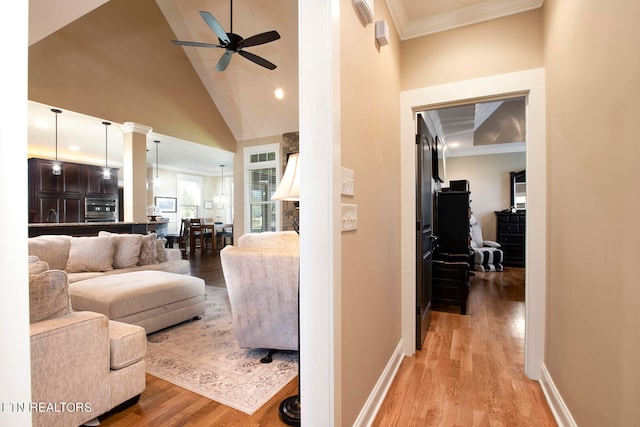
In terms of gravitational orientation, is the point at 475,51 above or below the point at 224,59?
below

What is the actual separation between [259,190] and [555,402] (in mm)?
5946

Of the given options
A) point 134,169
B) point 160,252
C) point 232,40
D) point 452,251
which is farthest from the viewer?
point 134,169

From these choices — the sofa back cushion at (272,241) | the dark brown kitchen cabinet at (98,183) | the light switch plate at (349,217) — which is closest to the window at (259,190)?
the sofa back cushion at (272,241)

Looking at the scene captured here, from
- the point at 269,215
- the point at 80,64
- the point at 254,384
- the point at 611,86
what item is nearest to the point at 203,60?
the point at 80,64

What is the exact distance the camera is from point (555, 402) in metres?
1.67

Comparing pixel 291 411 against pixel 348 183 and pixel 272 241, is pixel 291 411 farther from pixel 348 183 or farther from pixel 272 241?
pixel 272 241

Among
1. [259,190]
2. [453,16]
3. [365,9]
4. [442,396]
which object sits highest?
[453,16]

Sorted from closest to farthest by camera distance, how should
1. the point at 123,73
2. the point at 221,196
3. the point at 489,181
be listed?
the point at 123,73, the point at 489,181, the point at 221,196

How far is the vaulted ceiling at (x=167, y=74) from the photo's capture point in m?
4.21

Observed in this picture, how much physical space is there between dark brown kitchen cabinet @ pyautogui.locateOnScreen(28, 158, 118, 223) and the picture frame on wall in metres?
2.41

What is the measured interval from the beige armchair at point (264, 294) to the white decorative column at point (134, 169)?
3.75 meters

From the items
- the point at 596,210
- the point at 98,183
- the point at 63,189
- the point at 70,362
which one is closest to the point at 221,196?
the point at 98,183

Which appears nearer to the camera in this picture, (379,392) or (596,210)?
(596,210)

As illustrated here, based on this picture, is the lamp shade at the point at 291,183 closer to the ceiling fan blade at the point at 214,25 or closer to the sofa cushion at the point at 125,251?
the ceiling fan blade at the point at 214,25
